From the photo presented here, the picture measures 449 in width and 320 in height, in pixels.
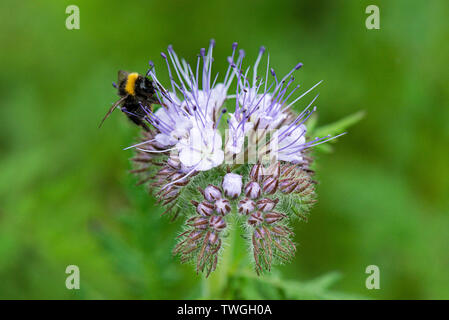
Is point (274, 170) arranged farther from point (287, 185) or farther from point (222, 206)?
point (222, 206)

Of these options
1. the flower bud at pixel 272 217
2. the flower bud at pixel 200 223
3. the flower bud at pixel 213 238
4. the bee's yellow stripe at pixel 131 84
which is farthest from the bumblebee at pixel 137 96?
the flower bud at pixel 272 217

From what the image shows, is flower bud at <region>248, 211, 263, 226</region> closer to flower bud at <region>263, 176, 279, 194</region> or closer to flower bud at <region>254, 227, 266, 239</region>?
flower bud at <region>254, 227, 266, 239</region>

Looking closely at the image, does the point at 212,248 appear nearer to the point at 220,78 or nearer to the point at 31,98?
the point at 220,78

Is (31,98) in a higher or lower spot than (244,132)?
higher

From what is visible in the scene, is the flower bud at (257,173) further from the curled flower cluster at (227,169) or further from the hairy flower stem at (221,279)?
the hairy flower stem at (221,279)

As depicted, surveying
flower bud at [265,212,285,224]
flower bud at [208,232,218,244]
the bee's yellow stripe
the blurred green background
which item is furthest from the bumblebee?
flower bud at [265,212,285,224]
